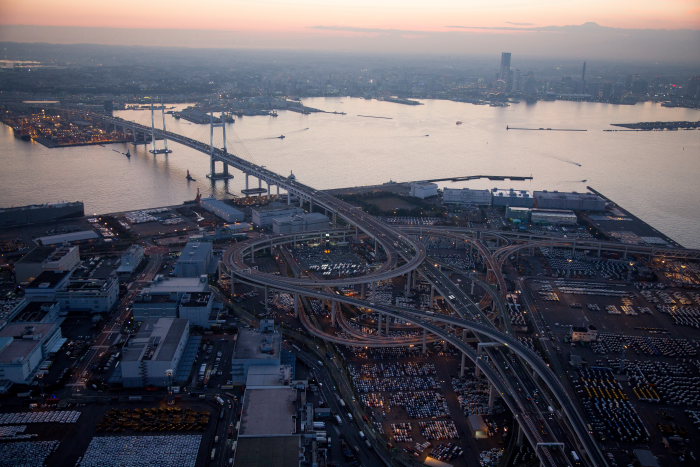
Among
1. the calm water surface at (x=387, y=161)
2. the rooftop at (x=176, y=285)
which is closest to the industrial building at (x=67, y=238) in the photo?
the calm water surface at (x=387, y=161)

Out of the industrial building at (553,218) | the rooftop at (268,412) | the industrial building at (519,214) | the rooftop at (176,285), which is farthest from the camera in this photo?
the industrial building at (519,214)

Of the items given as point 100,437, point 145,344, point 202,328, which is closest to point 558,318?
point 202,328

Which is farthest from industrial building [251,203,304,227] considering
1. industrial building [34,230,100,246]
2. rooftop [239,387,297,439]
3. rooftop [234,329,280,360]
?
rooftop [239,387,297,439]

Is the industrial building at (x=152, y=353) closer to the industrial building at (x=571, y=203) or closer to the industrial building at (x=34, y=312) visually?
the industrial building at (x=34, y=312)

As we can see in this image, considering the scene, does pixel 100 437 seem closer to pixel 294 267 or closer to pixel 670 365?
pixel 294 267

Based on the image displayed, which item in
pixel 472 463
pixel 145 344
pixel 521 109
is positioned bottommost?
pixel 472 463

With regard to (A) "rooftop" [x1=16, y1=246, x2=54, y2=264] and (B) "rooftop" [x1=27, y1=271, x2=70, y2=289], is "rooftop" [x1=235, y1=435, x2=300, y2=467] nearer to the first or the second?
(B) "rooftop" [x1=27, y1=271, x2=70, y2=289]
